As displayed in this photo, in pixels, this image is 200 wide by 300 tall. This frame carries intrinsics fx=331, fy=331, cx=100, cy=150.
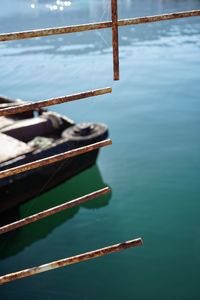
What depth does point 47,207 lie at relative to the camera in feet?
43.4

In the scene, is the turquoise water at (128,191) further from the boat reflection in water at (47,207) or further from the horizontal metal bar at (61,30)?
the horizontal metal bar at (61,30)

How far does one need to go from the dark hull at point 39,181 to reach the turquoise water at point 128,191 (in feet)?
1.97

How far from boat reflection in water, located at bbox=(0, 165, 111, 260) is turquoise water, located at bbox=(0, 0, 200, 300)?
0.04 metres

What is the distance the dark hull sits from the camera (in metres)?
11.9

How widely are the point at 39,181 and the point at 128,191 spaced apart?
3809mm

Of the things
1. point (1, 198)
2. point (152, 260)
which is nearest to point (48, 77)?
point (1, 198)

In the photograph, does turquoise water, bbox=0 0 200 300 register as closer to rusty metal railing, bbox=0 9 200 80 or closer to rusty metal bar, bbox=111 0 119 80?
rusty metal bar, bbox=111 0 119 80

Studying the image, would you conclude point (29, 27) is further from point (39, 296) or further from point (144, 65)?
point (39, 296)

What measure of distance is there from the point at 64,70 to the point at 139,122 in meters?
13.5

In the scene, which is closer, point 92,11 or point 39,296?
point 39,296

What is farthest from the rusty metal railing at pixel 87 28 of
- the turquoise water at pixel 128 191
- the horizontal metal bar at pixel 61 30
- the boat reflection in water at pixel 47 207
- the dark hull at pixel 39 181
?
the boat reflection in water at pixel 47 207

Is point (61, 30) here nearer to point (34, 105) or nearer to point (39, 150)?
point (34, 105)

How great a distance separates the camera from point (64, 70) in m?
31.0

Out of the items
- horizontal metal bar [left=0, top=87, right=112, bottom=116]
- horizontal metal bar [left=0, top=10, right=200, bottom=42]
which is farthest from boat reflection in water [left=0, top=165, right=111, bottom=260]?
horizontal metal bar [left=0, top=10, right=200, bottom=42]
